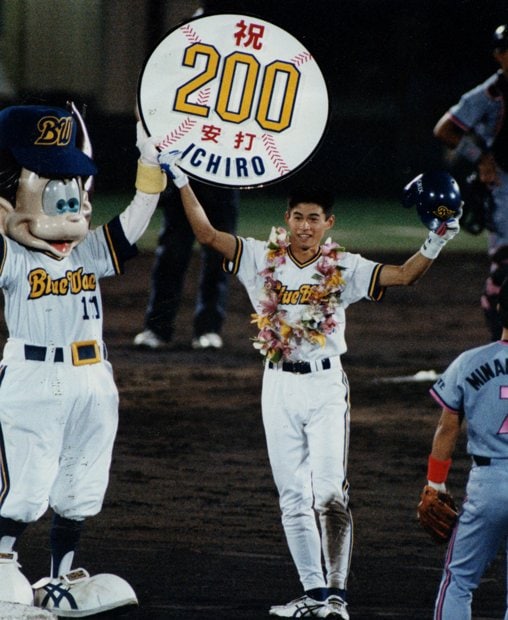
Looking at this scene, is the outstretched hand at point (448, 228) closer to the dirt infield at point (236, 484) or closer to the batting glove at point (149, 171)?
the batting glove at point (149, 171)

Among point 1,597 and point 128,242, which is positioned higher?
point 128,242

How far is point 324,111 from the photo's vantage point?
22.4 ft

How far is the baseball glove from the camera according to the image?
5.62 meters

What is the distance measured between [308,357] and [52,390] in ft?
3.70

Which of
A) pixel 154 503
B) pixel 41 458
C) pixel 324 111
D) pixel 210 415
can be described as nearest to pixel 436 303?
pixel 210 415

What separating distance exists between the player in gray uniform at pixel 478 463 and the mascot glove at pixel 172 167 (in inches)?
60.7

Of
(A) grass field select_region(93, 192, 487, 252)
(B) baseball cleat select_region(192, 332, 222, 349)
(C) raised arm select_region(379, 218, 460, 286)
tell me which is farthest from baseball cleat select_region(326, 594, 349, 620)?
(A) grass field select_region(93, 192, 487, 252)

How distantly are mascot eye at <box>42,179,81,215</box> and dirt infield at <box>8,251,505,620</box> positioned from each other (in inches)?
66.6

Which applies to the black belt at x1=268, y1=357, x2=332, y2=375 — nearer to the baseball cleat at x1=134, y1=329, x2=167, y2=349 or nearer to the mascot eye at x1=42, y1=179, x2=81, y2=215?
the mascot eye at x1=42, y1=179, x2=81, y2=215

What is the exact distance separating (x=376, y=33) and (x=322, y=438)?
20.8m

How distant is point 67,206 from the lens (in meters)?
6.25

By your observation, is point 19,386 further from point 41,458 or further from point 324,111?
point 324,111

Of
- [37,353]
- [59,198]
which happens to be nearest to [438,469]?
[37,353]

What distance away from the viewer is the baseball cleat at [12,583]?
235 inches
